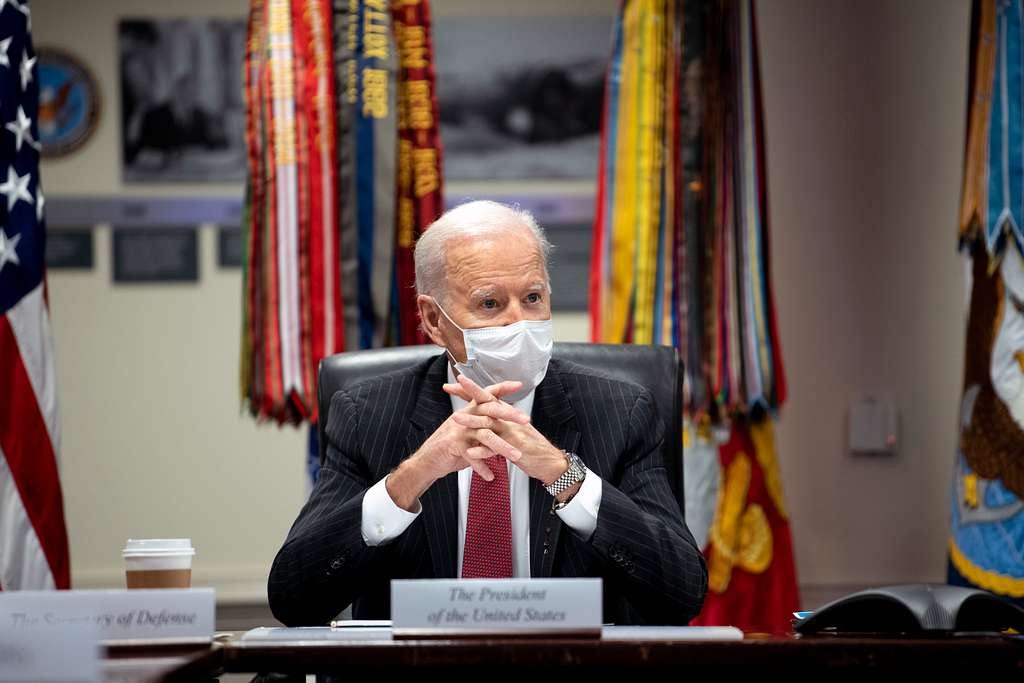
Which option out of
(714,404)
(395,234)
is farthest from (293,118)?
(714,404)

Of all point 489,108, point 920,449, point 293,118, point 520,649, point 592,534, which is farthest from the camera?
point 489,108

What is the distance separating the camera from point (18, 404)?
2611 mm

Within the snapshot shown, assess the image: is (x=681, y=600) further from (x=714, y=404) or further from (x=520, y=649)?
(x=714, y=404)

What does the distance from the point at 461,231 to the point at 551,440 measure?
1.35ft

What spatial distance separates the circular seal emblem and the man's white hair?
104 inches

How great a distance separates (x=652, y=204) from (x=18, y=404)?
1.69m

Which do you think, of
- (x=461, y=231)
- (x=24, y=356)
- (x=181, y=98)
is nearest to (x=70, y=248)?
(x=181, y=98)

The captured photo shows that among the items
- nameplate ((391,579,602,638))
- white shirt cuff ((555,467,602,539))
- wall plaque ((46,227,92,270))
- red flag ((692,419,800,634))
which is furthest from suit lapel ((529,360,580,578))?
wall plaque ((46,227,92,270))

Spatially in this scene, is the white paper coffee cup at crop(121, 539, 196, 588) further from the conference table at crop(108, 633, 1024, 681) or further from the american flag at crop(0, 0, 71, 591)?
the american flag at crop(0, 0, 71, 591)

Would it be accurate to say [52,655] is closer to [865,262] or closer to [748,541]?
[748,541]

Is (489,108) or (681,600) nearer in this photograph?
(681,600)

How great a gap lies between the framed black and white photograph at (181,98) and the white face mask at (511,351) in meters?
2.54

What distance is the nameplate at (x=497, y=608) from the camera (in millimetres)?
1217

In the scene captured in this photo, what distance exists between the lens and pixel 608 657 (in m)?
1.14
